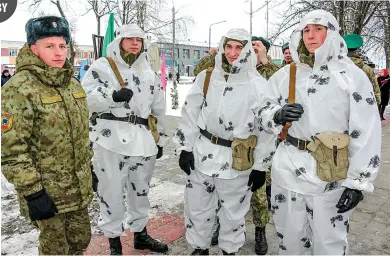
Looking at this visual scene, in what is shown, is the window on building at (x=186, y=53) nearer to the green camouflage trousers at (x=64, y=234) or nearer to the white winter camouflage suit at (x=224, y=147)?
the white winter camouflage suit at (x=224, y=147)

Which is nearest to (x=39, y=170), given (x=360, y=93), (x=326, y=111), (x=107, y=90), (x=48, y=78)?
(x=48, y=78)

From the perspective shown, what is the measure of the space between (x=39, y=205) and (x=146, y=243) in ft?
4.78

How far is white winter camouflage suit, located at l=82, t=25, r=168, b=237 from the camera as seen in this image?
2971mm

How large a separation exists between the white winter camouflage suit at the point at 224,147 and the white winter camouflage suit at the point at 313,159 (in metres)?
0.40

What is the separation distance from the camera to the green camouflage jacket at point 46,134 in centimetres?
197

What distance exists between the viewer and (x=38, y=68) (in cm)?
211

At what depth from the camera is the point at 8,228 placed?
363 cm

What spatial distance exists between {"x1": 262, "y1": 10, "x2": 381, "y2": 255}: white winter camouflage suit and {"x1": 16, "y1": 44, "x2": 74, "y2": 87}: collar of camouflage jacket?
1.53 metres

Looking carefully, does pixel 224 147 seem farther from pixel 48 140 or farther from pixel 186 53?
pixel 186 53

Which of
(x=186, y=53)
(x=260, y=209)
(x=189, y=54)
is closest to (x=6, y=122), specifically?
(x=260, y=209)

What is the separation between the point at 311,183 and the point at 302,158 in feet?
0.58

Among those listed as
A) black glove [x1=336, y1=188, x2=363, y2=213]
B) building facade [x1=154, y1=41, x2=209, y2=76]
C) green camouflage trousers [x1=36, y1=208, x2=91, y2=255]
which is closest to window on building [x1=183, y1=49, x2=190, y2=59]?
building facade [x1=154, y1=41, x2=209, y2=76]

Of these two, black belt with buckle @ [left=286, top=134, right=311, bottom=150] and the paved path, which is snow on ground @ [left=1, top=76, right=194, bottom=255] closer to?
the paved path

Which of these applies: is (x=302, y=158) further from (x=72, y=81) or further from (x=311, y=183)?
(x=72, y=81)
